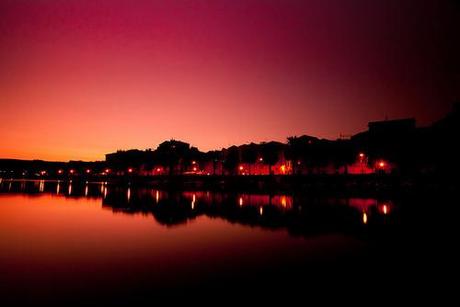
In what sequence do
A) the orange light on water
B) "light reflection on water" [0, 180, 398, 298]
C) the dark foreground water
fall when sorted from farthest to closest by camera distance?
the orange light on water → "light reflection on water" [0, 180, 398, 298] → the dark foreground water

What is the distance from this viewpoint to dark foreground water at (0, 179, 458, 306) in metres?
10.1

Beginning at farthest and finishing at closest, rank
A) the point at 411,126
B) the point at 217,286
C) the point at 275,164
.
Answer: the point at 275,164, the point at 411,126, the point at 217,286

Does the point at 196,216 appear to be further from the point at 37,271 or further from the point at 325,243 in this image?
the point at 37,271

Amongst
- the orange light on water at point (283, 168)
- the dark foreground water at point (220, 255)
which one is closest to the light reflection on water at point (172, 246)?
the dark foreground water at point (220, 255)

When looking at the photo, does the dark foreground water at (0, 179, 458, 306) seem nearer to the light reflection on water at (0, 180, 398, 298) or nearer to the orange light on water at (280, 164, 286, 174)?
the light reflection on water at (0, 180, 398, 298)

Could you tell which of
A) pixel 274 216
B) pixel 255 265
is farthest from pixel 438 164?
pixel 255 265

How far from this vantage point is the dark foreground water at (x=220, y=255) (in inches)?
400

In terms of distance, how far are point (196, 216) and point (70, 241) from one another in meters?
10.9

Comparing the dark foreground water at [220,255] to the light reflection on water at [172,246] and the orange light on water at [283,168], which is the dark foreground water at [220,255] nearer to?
Answer: the light reflection on water at [172,246]

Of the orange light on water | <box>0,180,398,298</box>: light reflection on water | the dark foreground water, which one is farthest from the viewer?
the orange light on water

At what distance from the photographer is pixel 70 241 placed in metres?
17.7

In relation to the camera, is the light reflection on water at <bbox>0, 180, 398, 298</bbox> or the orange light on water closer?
the light reflection on water at <bbox>0, 180, 398, 298</bbox>

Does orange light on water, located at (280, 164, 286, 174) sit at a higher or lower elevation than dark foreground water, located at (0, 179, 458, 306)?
higher

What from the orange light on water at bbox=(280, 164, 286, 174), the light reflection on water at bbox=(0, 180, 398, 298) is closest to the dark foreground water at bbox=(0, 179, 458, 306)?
the light reflection on water at bbox=(0, 180, 398, 298)
